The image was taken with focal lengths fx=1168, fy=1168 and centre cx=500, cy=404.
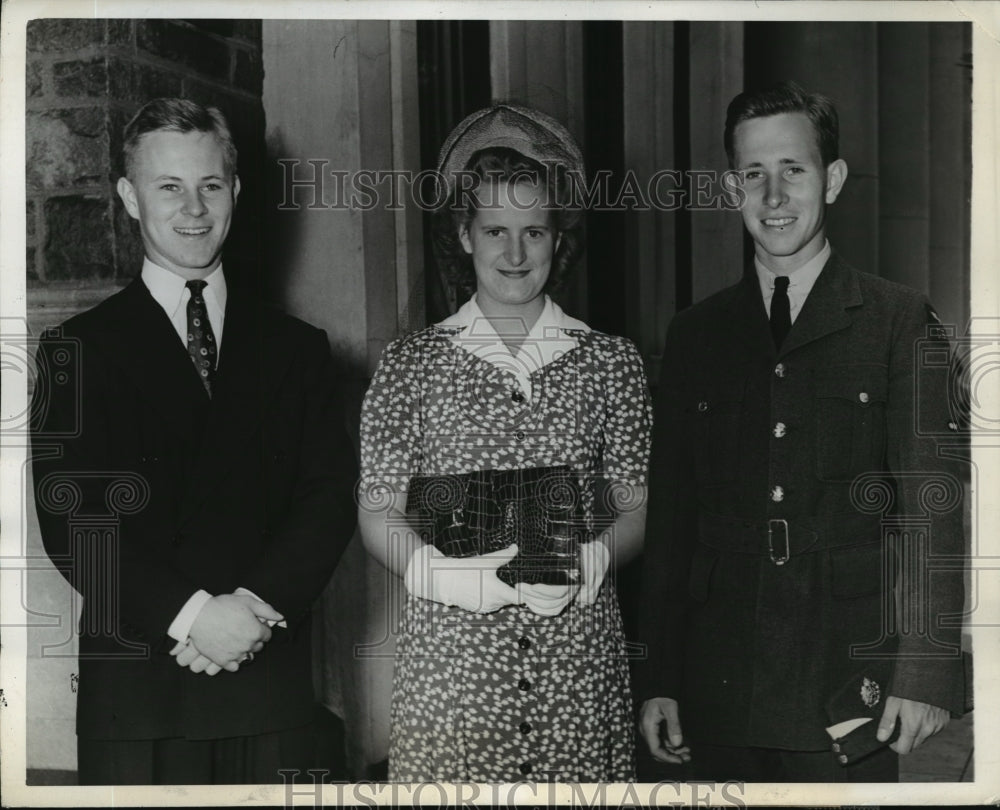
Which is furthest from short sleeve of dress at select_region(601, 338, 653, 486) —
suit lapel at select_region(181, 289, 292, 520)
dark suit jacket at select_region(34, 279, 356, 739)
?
suit lapel at select_region(181, 289, 292, 520)

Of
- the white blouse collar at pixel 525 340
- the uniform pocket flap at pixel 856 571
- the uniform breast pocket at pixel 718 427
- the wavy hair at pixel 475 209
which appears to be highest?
the wavy hair at pixel 475 209

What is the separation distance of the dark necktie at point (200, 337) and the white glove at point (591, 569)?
1.06 metres

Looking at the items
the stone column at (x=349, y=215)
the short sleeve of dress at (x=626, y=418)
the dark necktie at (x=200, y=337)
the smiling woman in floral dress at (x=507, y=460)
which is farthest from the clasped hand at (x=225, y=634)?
the short sleeve of dress at (x=626, y=418)

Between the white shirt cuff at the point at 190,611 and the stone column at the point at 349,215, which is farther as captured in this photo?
the stone column at the point at 349,215

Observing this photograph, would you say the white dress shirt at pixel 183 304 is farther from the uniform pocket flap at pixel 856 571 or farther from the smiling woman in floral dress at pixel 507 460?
the uniform pocket flap at pixel 856 571

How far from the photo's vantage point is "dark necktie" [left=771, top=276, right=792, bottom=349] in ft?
9.87

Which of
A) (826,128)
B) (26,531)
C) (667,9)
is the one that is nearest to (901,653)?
(826,128)

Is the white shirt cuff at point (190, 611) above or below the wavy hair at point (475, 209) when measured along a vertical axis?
below

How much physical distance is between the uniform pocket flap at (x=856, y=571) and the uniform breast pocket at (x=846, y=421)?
189mm

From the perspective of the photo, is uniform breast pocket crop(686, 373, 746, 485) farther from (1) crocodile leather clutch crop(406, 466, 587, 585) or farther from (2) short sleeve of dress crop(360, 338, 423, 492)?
(2) short sleeve of dress crop(360, 338, 423, 492)

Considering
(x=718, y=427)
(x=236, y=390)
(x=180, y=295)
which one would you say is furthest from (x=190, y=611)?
(x=718, y=427)

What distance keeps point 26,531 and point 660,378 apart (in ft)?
5.78

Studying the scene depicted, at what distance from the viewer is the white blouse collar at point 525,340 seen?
303cm

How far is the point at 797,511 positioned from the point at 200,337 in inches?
62.7
